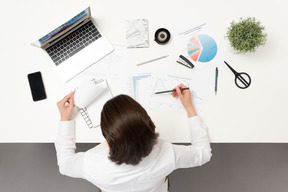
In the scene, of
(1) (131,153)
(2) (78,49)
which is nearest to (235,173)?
(1) (131,153)

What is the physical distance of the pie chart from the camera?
857mm

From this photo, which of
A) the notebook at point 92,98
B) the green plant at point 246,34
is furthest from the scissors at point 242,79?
the notebook at point 92,98

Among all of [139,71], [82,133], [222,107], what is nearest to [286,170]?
[222,107]

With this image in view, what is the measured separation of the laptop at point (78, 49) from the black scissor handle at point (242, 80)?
0.55m

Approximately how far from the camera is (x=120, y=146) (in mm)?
590

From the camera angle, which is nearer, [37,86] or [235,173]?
[37,86]

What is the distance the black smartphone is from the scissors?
0.81m

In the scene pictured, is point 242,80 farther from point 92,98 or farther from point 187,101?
point 92,98

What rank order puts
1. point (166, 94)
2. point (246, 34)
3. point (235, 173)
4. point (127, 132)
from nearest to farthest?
1. point (127, 132)
2. point (246, 34)
3. point (166, 94)
4. point (235, 173)

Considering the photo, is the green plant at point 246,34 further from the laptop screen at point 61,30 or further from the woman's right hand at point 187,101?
the laptop screen at point 61,30

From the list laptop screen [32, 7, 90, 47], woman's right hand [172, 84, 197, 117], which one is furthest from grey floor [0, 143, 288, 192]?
laptop screen [32, 7, 90, 47]

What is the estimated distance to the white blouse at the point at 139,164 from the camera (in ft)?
2.12

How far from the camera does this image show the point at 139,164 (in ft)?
2.10

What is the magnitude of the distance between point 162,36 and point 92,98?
399 mm
